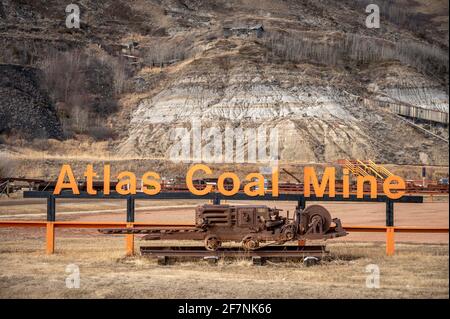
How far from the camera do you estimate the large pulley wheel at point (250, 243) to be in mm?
15500

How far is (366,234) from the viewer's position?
23.5 m

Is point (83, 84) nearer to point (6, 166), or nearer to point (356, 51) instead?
point (356, 51)

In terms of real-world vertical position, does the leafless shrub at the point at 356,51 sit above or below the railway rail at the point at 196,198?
above

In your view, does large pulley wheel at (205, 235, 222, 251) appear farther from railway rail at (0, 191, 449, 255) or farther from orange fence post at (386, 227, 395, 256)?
orange fence post at (386, 227, 395, 256)

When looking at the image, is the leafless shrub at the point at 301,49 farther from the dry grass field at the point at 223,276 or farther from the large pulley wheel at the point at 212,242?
the large pulley wheel at the point at 212,242

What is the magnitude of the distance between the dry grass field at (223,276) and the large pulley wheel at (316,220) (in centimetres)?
79

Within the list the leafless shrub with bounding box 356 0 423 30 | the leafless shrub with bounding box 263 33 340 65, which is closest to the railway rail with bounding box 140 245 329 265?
the leafless shrub with bounding box 263 33 340 65

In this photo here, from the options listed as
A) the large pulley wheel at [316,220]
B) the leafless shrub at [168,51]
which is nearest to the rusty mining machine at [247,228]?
the large pulley wheel at [316,220]

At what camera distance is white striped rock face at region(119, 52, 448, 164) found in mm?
81312

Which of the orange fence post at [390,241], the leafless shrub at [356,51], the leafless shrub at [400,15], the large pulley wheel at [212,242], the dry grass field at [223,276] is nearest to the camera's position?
the dry grass field at [223,276]

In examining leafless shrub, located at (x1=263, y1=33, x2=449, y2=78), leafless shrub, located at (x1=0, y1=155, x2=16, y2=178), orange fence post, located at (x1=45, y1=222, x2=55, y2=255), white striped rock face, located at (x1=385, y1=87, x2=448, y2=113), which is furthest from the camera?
leafless shrub, located at (x1=263, y1=33, x2=449, y2=78)

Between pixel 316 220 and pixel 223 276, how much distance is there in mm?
2917

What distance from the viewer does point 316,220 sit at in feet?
51.6

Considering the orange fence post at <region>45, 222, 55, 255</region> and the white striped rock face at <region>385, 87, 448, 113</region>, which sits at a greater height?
the white striped rock face at <region>385, 87, 448, 113</region>
